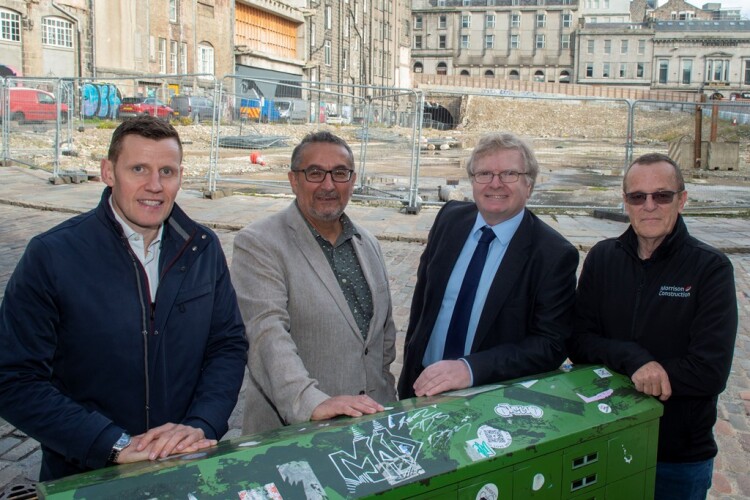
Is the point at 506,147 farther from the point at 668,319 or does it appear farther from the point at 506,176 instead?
the point at 668,319

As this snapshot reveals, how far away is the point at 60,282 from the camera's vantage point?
6.48ft

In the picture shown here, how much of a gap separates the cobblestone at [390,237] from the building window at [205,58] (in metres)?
30.9

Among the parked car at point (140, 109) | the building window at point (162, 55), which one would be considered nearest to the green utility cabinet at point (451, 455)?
the parked car at point (140, 109)

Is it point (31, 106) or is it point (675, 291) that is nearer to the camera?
point (675, 291)

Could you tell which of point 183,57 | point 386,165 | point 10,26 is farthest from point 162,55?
point 386,165

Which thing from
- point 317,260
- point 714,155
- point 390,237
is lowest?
point 390,237

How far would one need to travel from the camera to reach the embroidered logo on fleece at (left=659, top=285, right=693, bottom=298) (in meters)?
2.38

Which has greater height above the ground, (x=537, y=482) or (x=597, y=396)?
(x=597, y=396)

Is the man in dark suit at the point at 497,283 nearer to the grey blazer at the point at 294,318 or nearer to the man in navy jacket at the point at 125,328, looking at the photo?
the grey blazer at the point at 294,318

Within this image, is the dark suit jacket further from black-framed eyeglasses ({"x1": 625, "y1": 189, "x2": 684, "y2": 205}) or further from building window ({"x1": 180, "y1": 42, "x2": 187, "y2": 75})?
building window ({"x1": 180, "y1": 42, "x2": 187, "y2": 75})

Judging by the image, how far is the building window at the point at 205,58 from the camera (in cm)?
4541

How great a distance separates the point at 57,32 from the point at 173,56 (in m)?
9.43

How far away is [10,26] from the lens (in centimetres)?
3197

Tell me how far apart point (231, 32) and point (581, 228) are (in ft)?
137
